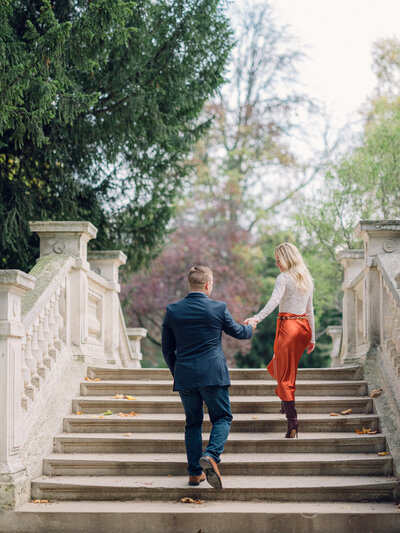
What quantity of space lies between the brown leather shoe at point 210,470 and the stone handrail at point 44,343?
1405 millimetres

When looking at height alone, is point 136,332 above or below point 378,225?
below

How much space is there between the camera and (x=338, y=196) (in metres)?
15.4

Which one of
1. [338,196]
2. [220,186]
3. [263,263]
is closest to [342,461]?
[338,196]

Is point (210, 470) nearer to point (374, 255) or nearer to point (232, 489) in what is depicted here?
point (232, 489)

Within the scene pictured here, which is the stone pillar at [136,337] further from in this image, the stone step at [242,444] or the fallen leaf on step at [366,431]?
the fallen leaf on step at [366,431]

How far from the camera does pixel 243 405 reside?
6.34 meters

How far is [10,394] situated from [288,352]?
2392mm

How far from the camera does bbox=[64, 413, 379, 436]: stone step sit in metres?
5.98

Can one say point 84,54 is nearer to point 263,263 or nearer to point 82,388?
point 82,388

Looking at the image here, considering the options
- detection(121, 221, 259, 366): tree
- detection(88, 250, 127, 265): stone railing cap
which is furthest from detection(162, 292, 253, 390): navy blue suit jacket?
detection(121, 221, 259, 366): tree

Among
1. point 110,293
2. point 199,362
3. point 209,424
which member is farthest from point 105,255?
point 199,362

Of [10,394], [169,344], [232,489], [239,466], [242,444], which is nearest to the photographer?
[10,394]

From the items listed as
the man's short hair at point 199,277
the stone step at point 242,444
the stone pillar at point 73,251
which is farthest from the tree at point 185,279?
the man's short hair at point 199,277

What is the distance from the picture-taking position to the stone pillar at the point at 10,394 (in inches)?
189
